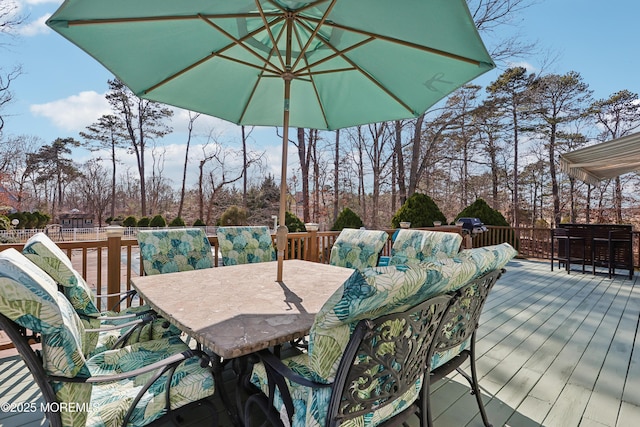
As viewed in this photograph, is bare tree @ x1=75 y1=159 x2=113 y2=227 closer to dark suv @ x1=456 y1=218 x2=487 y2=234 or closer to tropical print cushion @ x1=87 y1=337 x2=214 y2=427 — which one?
dark suv @ x1=456 y1=218 x2=487 y2=234

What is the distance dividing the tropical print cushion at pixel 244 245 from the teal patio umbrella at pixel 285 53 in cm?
117

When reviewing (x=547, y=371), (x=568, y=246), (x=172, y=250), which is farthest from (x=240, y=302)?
(x=568, y=246)

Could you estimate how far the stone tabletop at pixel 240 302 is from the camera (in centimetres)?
129

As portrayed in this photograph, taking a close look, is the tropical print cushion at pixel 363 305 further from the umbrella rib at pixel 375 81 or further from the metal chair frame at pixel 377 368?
the umbrella rib at pixel 375 81

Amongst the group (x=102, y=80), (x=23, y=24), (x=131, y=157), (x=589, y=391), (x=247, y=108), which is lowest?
(x=589, y=391)

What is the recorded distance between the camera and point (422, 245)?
3.03 m

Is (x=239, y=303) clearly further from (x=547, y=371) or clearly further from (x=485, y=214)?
(x=485, y=214)

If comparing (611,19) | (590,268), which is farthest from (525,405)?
(611,19)

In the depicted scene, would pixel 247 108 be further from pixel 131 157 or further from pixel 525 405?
pixel 131 157

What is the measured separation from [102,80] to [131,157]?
173 inches

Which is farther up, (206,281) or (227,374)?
(206,281)

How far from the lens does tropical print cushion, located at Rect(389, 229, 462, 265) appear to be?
2808mm

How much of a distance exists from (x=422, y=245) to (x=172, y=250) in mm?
2349

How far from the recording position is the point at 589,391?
7.27 ft
